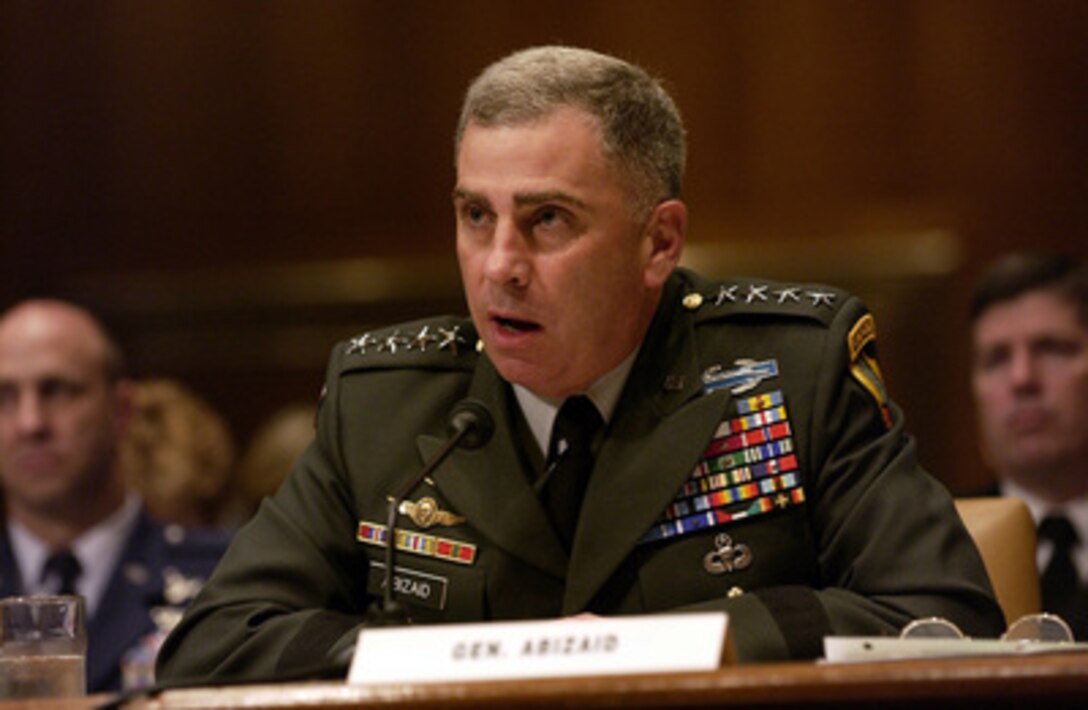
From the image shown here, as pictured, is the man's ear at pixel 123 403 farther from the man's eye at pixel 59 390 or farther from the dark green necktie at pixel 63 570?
the dark green necktie at pixel 63 570

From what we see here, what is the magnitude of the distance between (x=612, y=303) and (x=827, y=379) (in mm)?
283

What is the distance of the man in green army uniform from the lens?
7.19ft

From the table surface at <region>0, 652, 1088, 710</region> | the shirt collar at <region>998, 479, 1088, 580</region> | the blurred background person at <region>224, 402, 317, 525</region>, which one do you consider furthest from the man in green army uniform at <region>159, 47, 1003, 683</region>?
the blurred background person at <region>224, 402, 317, 525</region>

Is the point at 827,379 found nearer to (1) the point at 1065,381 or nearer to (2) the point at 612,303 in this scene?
(2) the point at 612,303

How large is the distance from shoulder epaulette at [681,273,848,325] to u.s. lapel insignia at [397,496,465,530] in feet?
1.38

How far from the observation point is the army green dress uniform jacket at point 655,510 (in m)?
2.15

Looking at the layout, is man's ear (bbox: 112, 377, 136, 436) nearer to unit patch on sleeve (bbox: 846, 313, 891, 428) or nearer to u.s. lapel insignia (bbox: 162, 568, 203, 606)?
u.s. lapel insignia (bbox: 162, 568, 203, 606)

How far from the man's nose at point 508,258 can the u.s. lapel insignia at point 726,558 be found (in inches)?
15.8

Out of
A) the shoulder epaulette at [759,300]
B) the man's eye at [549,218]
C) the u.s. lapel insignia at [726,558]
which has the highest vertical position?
the man's eye at [549,218]

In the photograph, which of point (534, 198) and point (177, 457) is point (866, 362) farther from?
point (177, 457)

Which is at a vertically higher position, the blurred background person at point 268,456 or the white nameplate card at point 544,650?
the white nameplate card at point 544,650

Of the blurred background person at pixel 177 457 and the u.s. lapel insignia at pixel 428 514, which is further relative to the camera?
the blurred background person at pixel 177 457

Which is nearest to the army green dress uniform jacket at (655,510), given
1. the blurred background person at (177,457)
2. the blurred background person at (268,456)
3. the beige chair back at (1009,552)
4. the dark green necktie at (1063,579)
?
the beige chair back at (1009,552)

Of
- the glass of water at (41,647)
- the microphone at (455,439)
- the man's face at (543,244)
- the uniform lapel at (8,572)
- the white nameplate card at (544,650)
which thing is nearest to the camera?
the white nameplate card at (544,650)
